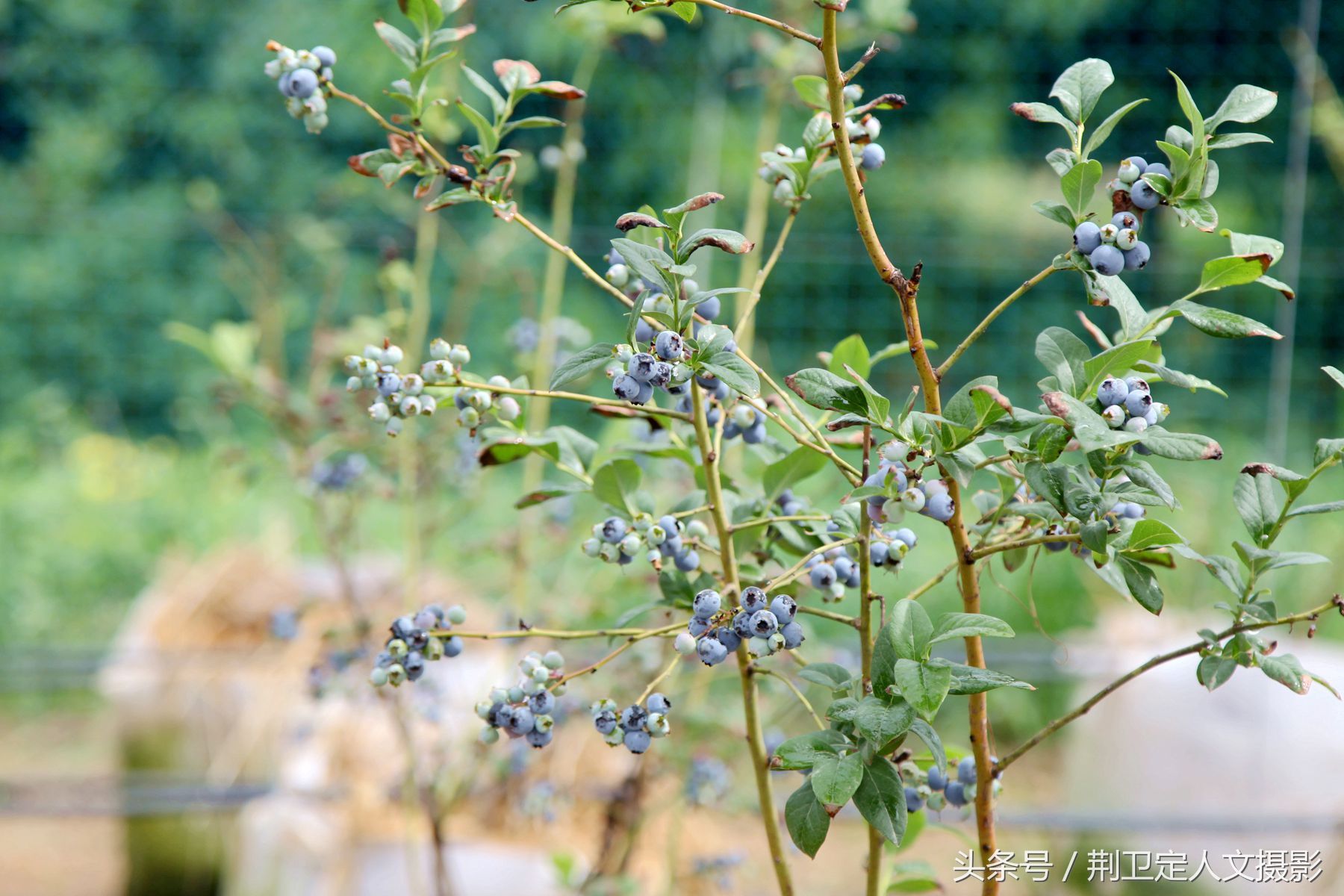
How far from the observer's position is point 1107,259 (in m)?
0.40

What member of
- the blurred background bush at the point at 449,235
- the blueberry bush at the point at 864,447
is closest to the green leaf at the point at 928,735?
the blueberry bush at the point at 864,447

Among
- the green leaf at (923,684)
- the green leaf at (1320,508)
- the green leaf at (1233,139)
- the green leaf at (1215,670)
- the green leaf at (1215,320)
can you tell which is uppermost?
the green leaf at (1233,139)

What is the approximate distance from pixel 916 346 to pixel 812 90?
164 millimetres

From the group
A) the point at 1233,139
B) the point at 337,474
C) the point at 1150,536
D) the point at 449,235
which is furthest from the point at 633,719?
the point at 449,235

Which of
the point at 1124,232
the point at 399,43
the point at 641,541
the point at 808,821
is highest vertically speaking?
the point at 399,43

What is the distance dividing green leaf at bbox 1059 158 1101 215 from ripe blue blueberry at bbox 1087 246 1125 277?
0.09 feet

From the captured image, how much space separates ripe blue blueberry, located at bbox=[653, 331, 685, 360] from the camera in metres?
0.39

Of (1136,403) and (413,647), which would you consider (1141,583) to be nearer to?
(1136,403)

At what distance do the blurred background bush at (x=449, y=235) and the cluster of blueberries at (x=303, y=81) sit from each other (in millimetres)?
2029

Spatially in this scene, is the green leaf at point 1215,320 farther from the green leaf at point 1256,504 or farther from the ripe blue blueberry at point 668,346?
the ripe blue blueberry at point 668,346

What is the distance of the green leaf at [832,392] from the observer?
0.42 metres

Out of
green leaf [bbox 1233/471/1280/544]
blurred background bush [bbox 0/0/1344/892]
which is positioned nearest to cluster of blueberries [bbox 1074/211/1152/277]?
green leaf [bbox 1233/471/1280/544]

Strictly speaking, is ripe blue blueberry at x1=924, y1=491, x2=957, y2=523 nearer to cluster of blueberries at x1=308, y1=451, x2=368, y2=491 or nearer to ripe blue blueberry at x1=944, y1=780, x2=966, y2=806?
ripe blue blueberry at x1=944, y1=780, x2=966, y2=806

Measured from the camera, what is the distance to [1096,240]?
405 mm
